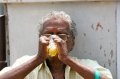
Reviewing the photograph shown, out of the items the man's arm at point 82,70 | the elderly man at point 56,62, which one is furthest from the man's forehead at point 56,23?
the man's arm at point 82,70

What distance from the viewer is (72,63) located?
242 centimetres

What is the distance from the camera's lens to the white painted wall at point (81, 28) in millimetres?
2865

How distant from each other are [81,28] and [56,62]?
Result: 41 centimetres

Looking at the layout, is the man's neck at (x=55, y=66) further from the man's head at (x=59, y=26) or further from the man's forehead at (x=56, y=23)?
the man's forehead at (x=56, y=23)

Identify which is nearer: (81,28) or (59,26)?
(59,26)

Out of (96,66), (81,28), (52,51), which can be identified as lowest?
(96,66)

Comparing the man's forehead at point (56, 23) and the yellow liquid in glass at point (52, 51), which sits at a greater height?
the man's forehead at point (56, 23)

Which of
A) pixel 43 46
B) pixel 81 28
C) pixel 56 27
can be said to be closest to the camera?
pixel 43 46

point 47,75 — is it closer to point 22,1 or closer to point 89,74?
point 89,74

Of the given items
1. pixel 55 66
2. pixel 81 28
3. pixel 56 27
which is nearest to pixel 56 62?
pixel 55 66

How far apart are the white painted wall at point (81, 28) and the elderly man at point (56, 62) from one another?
17cm

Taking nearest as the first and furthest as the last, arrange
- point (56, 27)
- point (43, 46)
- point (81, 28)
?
1. point (43, 46)
2. point (56, 27)
3. point (81, 28)

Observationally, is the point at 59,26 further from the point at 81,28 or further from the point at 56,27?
the point at 81,28

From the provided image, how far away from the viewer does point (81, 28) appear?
2.90 m
